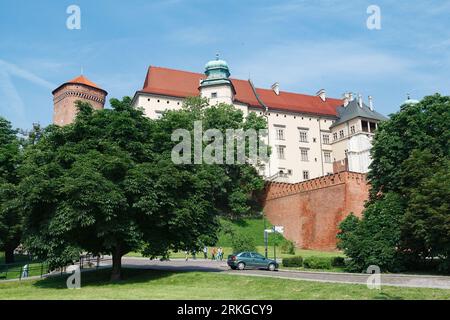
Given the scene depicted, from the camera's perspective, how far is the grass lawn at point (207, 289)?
49.9 feet

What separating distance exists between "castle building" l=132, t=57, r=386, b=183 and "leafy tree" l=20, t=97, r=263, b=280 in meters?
40.5

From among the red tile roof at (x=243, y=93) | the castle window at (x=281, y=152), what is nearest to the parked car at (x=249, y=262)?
the red tile roof at (x=243, y=93)

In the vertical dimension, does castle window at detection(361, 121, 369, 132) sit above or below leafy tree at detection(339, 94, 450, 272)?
above

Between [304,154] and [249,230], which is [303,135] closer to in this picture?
[304,154]

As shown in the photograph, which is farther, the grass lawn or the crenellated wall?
the crenellated wall

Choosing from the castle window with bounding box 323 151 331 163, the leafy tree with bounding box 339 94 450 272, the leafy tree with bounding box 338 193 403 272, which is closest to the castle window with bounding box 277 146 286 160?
the castle window with bounding box 323 151 331 163

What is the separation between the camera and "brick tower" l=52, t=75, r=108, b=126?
2899 inches

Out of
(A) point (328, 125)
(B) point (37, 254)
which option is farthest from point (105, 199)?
(A) point (328, 125)

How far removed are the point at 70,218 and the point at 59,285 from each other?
170 inches

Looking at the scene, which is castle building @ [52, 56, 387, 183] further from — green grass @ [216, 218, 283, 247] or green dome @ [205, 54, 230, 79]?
green grass @ [216, 218, 283, 247]

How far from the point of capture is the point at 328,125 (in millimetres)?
77125

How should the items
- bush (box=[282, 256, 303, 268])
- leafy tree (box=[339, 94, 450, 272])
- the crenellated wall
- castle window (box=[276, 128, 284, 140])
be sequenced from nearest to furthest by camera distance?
leafy tree (box=[339, 94, 450, 272])
bush (box=[282, 256, 303, 268])
the crenellated wall
castle window (box=[276, 128, 284, 140])

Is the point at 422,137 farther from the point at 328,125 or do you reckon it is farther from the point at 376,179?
the point at 328,125

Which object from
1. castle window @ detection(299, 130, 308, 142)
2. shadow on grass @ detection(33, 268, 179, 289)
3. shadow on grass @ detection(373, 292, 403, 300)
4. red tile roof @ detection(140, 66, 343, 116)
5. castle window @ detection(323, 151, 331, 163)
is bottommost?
shadow on grass @ detection(33, 268, 179, 289)
